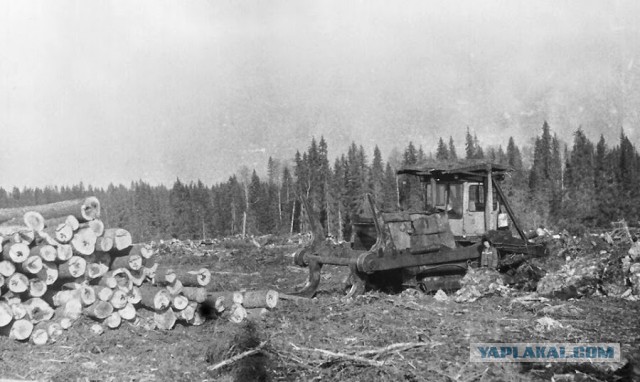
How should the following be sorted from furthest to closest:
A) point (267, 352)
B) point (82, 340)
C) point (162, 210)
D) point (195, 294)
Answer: point (162, 210)
point (195, 294)
point (82, 340)
point (267, 352)

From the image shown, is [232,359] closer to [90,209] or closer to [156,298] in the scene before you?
[156,298]

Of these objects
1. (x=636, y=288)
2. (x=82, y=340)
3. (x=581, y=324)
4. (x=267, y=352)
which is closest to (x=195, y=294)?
(x=82, y=340)

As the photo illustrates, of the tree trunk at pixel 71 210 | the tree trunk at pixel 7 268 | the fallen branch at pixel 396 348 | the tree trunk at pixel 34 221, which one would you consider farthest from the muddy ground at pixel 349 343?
the tree trunk at pixel 71 210

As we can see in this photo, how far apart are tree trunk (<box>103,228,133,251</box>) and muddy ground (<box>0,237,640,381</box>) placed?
1.45 metres

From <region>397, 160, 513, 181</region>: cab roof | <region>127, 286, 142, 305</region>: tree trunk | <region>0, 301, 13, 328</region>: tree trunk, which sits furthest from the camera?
<region>397, 160, 513, 181</region>: cab roof

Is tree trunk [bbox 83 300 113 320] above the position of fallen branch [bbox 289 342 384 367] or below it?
above

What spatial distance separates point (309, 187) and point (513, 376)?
64.8 m

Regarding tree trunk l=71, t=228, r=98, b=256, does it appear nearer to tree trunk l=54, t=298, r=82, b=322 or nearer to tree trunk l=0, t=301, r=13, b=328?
tree trunk l=54, t=298, r=82, b=322

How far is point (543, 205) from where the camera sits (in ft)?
224

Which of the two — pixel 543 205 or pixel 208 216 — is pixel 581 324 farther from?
pixel 208 216

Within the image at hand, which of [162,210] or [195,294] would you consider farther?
[162,210]

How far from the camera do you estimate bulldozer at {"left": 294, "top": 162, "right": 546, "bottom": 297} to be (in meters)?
11.8

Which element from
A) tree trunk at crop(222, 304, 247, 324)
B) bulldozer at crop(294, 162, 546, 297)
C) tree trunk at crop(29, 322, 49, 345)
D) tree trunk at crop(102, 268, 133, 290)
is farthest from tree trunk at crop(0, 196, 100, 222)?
bulldozer at crop(294, 162, 546, 297)

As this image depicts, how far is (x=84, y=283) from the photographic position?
9609mm
